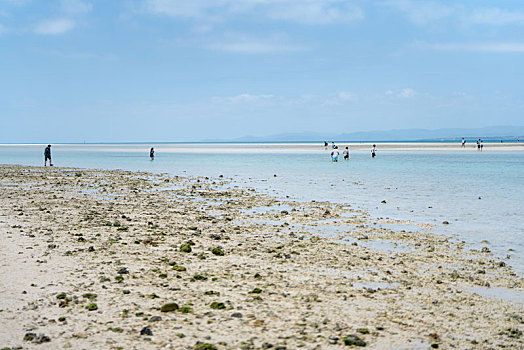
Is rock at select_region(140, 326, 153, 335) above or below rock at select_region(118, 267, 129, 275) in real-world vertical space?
below

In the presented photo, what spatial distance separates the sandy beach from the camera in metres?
6.88

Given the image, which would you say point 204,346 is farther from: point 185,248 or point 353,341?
point 185,248

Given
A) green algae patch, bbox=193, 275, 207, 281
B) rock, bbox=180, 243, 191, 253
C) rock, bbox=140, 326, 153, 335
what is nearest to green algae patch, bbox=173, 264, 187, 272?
green algae patch, bbox=193, 275, 207, 281

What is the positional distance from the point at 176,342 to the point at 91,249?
19.0 feet

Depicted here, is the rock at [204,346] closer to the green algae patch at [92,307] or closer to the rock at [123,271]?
the green algae patch at [92,307]

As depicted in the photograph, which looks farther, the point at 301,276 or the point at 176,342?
the point at 301,276

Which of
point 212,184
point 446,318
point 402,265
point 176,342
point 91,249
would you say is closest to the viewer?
point 176,342

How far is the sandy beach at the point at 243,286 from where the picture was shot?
6.88m

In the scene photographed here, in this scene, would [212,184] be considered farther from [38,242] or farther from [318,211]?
[38,242]

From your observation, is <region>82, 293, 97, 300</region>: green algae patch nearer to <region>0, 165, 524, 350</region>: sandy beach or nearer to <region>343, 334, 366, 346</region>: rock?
<region>0, 165, 524, 350</region>: sandy beach

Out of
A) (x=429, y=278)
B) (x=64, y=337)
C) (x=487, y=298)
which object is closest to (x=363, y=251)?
(x=429, y=278)

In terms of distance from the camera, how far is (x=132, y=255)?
11305 mm

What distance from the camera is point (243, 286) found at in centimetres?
911

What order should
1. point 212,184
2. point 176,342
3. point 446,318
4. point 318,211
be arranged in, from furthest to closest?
point 212,184 → point 318,211 → point 446,318 → point 176,342
